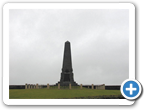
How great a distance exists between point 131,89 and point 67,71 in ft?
55.8

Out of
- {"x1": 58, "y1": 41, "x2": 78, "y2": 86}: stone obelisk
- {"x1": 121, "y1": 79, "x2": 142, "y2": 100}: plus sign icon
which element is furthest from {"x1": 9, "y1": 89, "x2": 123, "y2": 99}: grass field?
{"x1": 58, "y1": 41, "x2": 78, "y2": 86}: stone obelisk

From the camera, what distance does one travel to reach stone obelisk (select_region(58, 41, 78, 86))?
2142 cm

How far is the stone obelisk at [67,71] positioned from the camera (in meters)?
21.4

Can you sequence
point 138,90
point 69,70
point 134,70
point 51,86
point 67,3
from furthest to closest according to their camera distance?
point 69,70 → point 51,86 → point 67,3 → point 134,70 → point 138,90

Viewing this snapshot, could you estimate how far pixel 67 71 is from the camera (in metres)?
21.9

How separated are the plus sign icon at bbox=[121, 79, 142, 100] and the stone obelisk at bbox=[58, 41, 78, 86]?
1611cm

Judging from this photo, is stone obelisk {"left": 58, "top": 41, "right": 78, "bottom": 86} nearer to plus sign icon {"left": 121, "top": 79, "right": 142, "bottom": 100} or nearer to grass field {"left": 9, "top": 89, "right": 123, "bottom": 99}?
grass field {"left": 9, "top": 89, "right": 123, "bottom": 99}

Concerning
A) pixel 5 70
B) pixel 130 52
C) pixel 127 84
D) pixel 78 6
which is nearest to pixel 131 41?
pixel 130 52

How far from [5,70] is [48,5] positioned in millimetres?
3073

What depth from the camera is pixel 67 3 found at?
257 inches

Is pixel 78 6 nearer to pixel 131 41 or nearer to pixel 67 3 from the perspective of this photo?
pixel 67 3

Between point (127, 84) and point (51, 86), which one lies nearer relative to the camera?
point (127, 84)

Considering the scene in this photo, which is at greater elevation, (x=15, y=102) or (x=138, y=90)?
(x=138, y=90)

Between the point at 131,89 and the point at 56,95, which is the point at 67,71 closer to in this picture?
the point at 56,95
